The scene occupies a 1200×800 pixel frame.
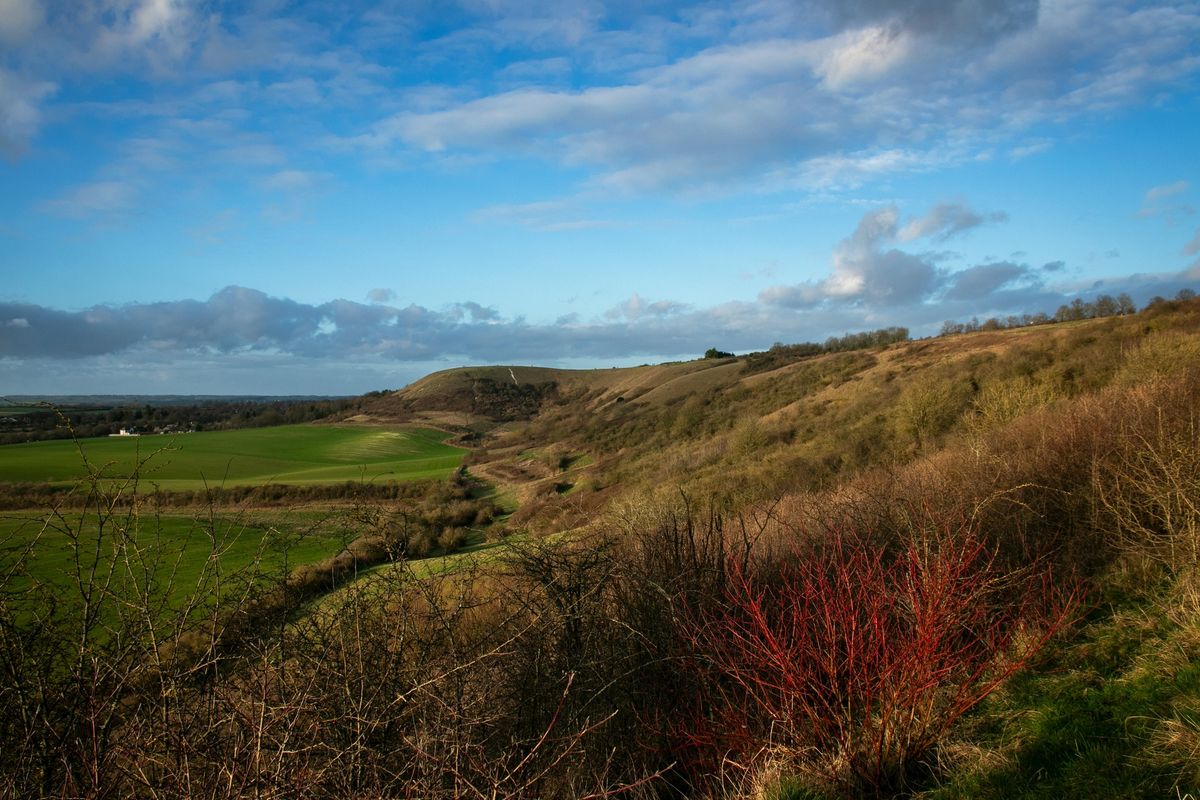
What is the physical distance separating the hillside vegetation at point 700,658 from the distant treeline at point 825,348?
212 ft

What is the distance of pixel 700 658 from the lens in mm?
7926

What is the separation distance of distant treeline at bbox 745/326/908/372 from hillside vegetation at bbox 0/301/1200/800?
64.7 metres

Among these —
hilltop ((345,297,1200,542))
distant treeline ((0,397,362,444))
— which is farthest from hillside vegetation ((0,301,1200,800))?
distant treeline ((0,397,362,444))

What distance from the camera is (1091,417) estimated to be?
15547mm

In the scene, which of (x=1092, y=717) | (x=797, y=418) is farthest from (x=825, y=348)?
(x=1092, y=717)

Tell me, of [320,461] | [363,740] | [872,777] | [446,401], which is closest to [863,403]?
[872,777]

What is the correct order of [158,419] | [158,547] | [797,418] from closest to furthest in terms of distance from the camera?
[158,547]
[797,418]
[158,419]

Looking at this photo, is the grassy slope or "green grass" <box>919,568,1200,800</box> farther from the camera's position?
the grassy slope

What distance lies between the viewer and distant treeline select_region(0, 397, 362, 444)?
74.8 m

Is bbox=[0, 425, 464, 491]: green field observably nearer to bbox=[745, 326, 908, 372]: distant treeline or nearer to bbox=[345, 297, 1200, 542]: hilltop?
bbox=[345, 297, 1200, 542]: hilltop

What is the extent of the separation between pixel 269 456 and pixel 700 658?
81.0 m

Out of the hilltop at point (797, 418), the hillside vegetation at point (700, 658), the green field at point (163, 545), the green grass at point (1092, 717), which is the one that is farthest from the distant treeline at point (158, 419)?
the green grass at point (1092, 717)

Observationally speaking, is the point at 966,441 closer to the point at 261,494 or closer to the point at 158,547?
the point at 158,547

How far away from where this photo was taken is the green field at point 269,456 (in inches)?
2244
